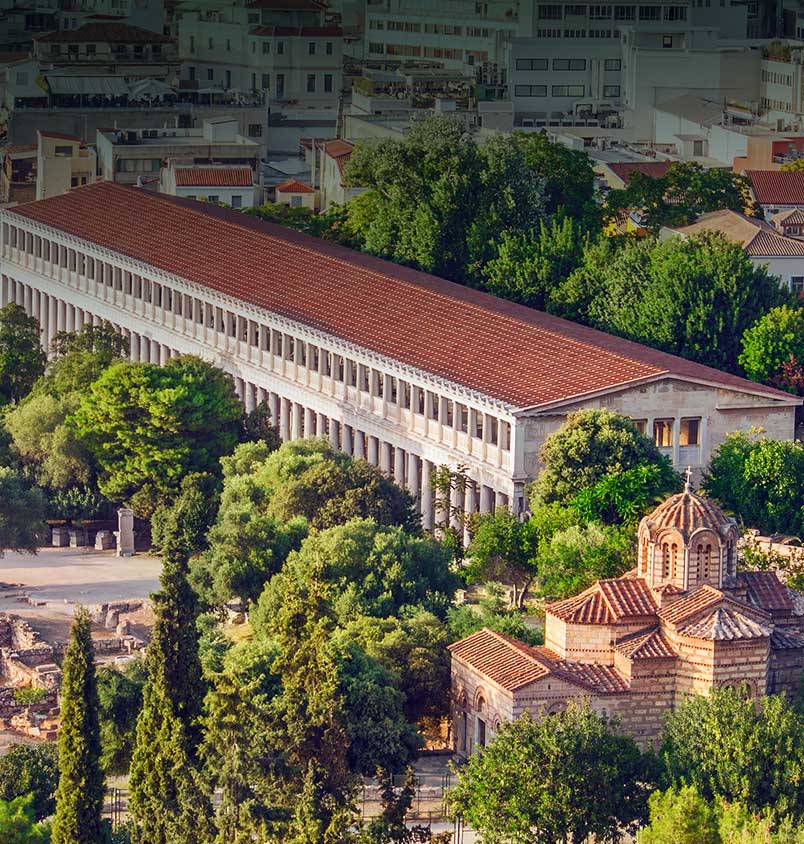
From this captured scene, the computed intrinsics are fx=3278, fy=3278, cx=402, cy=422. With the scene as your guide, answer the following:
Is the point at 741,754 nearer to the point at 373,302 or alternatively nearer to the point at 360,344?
the point at 360,344

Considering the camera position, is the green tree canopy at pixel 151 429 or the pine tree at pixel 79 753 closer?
the pine tree at pixel 79 753

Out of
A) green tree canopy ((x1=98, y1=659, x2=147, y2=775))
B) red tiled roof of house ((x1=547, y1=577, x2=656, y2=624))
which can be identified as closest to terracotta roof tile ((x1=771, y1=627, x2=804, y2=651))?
red tiled roof of house ((x1=547, y1=577, x2=656, y2=624))

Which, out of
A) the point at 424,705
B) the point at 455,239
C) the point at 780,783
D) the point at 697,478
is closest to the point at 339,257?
the point at 455,239

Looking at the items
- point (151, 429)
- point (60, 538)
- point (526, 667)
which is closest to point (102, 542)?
point (60, 538)

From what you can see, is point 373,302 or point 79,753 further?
point 373,302

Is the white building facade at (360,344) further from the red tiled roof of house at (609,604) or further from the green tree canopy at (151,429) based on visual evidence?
the red tiled roof of house at (609,604)

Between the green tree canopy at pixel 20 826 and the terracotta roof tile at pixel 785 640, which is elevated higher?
the terracotta roof tile at pixel 785 640

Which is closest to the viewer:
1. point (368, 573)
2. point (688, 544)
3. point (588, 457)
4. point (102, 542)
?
point (688, 544)

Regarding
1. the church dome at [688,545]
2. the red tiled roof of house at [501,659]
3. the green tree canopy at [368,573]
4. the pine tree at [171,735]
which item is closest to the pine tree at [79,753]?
the pine tree at [171,735]
